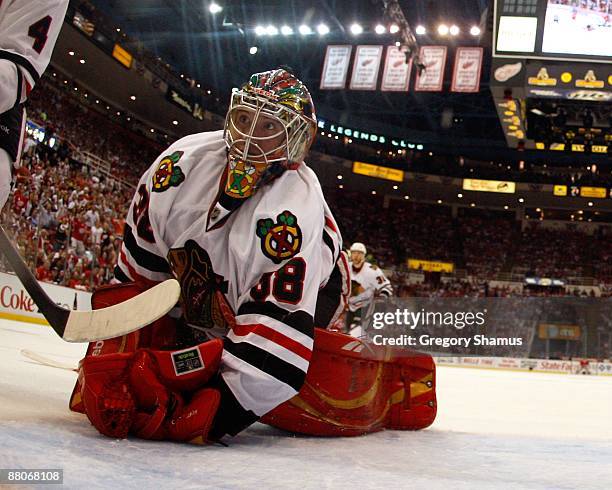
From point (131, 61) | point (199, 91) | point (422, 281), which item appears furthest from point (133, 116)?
point (422, 281)

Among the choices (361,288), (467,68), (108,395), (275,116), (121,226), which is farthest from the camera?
(467,68)

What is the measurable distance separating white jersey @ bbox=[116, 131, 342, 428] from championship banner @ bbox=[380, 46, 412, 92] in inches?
459

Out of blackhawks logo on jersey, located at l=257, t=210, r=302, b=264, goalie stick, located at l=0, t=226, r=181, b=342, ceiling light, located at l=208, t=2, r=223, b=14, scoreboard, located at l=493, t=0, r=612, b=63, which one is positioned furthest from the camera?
ceiling light, located at l=208, t=2, r=223, b=14

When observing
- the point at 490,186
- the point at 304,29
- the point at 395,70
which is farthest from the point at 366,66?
the point at 490,186

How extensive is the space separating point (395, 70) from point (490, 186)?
538 inches

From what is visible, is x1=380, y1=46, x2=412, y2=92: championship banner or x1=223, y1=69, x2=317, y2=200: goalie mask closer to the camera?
x1=223, y1=69, x2=317, y2=200: goalie mask

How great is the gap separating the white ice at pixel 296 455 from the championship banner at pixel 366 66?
11169 mm

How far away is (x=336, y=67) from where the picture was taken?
45.2 feet

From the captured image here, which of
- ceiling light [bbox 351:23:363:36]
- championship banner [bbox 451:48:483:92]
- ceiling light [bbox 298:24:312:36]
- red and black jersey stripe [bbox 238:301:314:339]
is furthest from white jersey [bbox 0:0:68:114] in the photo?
ceiling light [bbox 298:24:312:36]

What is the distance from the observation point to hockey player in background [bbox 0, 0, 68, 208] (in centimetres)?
197

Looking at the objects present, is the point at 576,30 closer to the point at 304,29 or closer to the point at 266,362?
the point at 266,362

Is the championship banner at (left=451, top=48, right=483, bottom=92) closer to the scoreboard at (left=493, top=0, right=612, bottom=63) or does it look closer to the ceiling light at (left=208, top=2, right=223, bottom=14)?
the scoreboard at (left=493, top=0, right=612, bottom=63)

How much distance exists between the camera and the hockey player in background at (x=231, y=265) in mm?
1653

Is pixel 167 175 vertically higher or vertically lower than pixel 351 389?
higher
